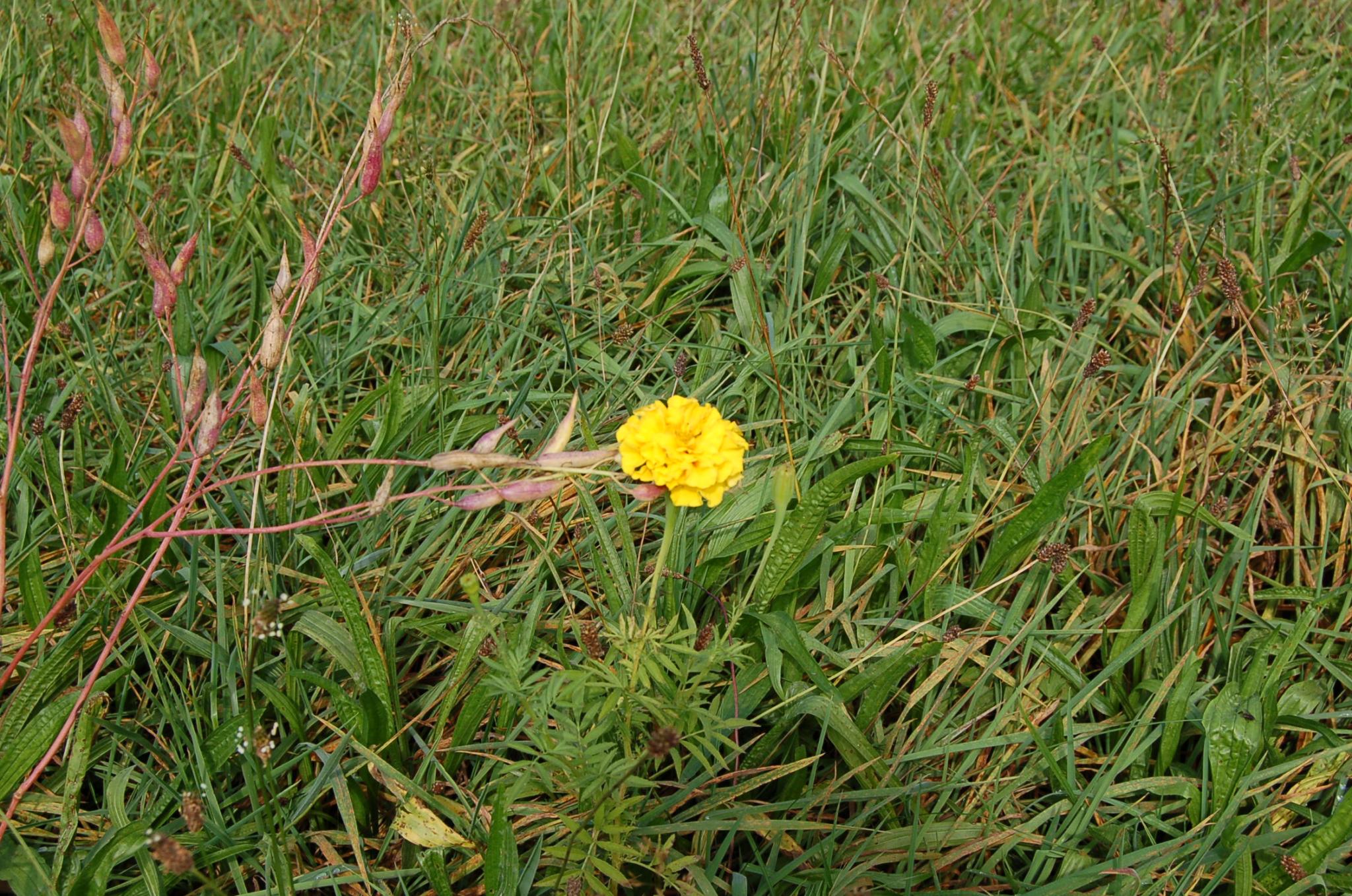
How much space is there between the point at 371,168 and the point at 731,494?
0.70m

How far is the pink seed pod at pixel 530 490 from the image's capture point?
1.08m

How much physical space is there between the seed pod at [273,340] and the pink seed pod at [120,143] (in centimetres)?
25

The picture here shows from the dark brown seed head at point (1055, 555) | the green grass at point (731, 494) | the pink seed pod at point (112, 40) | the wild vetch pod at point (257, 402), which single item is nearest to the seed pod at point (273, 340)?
the wild vetch pod at point (257, 402)

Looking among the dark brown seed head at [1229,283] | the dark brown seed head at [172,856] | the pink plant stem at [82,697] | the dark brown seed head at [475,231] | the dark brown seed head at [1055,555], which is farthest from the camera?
the dark brown seed head at [475,231]

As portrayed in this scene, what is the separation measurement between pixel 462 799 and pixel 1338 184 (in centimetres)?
213

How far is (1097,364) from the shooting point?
1.67m

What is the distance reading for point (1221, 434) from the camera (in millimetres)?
1743

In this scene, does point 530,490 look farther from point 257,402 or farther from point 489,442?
point 257,402

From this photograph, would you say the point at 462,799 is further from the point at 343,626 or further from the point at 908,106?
the point at 908,106

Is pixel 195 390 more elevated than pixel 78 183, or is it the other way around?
pixel 78 183

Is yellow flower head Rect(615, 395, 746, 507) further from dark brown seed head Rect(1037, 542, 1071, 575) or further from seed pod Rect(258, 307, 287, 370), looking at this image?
dark brown seed head Rect(1037, 542, 1071, 575)

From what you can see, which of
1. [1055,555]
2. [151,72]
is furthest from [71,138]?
[1055,555]

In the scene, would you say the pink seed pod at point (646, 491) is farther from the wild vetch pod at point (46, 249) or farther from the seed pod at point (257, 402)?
the wild vetch pod at point (46, 249)

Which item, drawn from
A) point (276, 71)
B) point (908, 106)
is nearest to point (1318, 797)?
point (908, 106)
